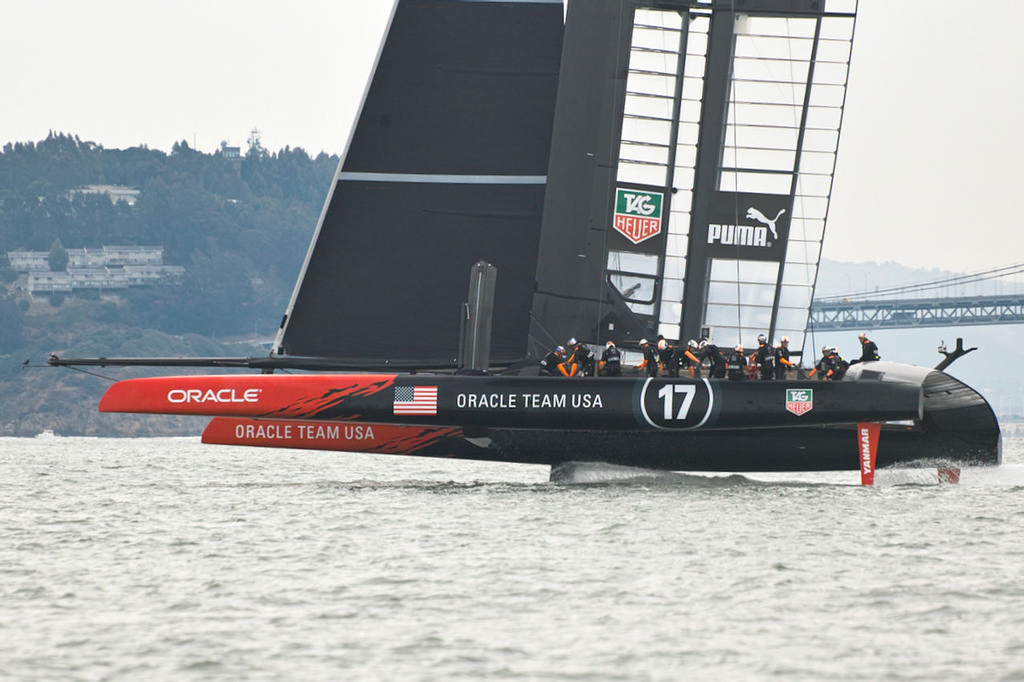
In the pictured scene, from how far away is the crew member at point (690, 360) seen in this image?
1195cm

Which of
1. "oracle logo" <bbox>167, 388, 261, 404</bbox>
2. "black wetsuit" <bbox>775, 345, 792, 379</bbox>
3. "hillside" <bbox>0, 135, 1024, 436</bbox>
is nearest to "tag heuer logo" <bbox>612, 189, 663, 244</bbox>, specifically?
"black wetsuit" <bbox>775, 345, 792, 379</bbox>

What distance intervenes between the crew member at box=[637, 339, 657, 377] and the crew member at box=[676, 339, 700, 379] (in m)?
0.21

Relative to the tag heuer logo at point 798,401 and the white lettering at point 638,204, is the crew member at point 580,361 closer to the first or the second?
the white lettering at point 638,204

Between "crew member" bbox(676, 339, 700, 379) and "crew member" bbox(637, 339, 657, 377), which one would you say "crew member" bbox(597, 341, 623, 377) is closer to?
"crew member" bbox(637, 339, 657, 377)

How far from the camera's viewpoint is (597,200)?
1248 cm

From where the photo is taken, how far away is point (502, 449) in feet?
38.9

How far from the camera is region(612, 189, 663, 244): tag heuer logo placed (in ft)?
41.0

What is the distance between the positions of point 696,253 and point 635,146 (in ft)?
3.55

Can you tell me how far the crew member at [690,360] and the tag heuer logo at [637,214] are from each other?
107 centimetres

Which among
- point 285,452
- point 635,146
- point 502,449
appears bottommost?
point 285,452

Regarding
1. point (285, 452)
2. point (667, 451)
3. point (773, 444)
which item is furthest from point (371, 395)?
point (285, 452)

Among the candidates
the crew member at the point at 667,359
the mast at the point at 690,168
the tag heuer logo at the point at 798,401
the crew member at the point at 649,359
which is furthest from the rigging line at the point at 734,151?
the tag heuer logo at the point at 798,401

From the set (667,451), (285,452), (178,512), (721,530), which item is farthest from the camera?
(285,452)

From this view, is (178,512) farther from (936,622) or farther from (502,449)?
(936,622)
